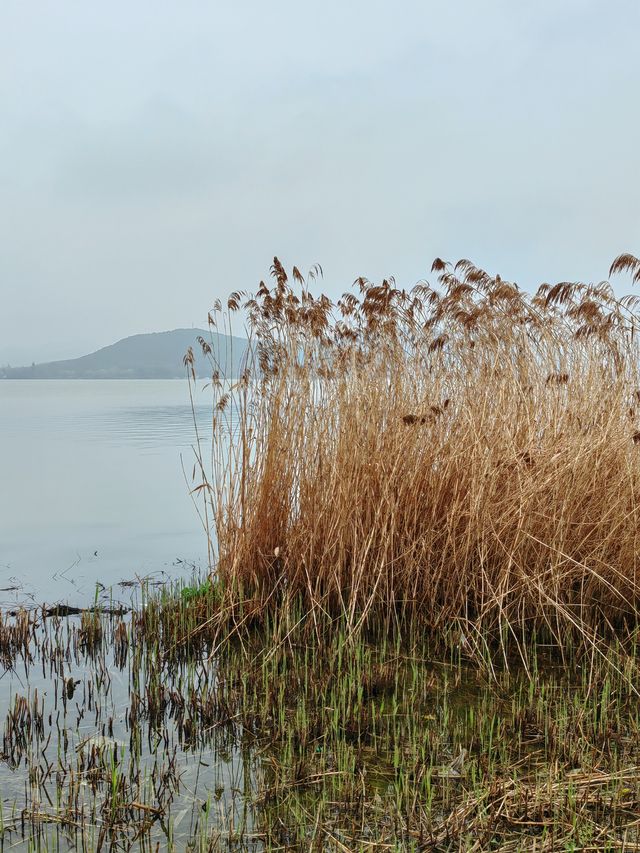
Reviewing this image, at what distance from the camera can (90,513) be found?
11.8 m

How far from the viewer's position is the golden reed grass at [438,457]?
4.93m

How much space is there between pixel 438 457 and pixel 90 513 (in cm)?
803

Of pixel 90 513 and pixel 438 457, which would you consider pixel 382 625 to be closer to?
pixel 438 457

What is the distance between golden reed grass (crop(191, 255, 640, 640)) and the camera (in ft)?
16.2

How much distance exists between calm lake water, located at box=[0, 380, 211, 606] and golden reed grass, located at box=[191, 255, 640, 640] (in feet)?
7.23

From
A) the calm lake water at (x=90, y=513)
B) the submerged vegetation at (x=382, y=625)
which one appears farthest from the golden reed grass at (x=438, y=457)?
the calm lake water at (x=90, y=513)

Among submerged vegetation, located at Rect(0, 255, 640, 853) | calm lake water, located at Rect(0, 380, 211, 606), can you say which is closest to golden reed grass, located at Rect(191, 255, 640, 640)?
submerged vegetation, located at Rect(0, 255, 640, 853)

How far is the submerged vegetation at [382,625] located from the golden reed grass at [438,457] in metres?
0.02

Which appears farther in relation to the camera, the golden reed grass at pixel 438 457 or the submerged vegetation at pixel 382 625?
the golden reed grass at pixel 438 457

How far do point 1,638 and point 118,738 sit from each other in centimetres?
177

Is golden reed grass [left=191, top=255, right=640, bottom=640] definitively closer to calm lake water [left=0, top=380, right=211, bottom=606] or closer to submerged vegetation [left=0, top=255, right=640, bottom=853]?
submerged vegetation [left=0, top=255, right=640, bottom=853]

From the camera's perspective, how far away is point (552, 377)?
5359 mm

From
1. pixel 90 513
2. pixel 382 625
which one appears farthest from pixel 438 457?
pixel 90 513

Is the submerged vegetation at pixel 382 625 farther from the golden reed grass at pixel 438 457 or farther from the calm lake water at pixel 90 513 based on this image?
the calm lake water at pixel 90 513
